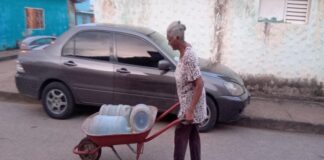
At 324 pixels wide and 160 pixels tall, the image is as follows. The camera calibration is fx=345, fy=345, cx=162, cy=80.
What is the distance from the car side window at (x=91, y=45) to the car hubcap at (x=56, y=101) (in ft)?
2.26

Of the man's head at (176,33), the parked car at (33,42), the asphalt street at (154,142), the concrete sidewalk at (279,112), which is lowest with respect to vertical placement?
the asphalt street at (154,142)

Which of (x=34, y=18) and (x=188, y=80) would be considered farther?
(x=34, y=18)

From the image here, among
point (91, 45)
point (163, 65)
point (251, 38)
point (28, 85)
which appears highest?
point (251, 38)

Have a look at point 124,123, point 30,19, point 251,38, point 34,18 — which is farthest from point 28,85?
point 34,18

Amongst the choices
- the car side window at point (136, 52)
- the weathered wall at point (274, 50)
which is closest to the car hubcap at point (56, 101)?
the car side window at point (136, 52)

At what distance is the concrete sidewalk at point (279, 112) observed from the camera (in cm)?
614

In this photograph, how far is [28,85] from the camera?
5996 millimetres

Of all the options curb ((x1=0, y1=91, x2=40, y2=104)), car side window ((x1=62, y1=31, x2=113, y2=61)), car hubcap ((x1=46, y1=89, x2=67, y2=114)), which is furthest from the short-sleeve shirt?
curb ((x1=0, y1=91, x2=40, y2=104))

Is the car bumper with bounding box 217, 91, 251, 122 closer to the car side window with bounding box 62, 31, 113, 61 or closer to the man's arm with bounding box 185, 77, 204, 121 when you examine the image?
the car side window with bounding box 62, 31, 113, 61

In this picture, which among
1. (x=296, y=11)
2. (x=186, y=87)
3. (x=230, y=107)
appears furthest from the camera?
(x=296, y=11)

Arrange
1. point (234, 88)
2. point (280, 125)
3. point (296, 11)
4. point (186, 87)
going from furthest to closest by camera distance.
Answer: point (296, 11) < point (280, 125) < point (234, 88) < point (186, 87)

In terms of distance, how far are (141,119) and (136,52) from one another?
6.95 feet

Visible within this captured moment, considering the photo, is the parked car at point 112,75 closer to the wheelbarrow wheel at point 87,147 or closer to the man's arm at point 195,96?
the wheelbarrow wheel at point 87,147

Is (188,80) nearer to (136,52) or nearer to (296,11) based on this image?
(136,52)
